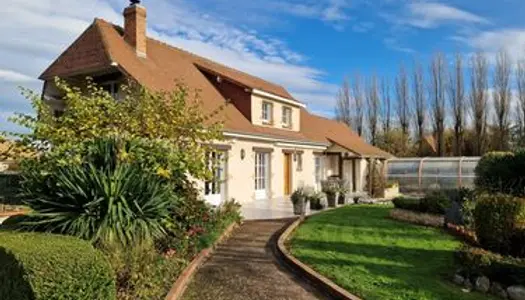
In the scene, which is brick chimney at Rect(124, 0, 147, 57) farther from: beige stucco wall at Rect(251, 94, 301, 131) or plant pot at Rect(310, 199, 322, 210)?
plant pot at Rect(310, 199, 322, 210)

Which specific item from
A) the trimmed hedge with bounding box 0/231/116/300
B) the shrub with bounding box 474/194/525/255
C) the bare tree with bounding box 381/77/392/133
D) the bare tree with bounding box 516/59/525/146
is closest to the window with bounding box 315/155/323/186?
the shrub with bounding box 474/194/525/255

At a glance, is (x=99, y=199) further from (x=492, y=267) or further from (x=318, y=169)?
(x=318, y=169)

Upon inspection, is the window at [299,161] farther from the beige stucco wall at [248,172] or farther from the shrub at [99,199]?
the shrub at [99,199]

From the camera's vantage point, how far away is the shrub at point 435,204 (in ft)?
43.4

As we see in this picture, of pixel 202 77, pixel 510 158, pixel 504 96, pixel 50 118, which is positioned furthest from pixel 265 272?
pixel 504 96

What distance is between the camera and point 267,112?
23906 millimetres

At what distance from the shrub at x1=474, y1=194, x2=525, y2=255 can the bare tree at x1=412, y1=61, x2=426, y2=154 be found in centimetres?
3391

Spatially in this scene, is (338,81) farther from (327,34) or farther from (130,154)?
(130,154)

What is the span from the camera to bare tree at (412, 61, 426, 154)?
43.1 m

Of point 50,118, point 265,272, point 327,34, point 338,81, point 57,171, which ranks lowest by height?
point 265,272

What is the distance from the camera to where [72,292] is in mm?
5215

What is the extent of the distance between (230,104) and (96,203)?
14502 millimetres

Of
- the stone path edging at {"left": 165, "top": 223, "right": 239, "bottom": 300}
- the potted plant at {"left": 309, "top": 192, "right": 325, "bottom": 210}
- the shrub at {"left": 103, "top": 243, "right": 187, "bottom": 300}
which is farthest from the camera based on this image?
the potted plant at {"left": 309, "top": 192, "right": 325, "bottom": 210}

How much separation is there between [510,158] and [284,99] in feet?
39.7
